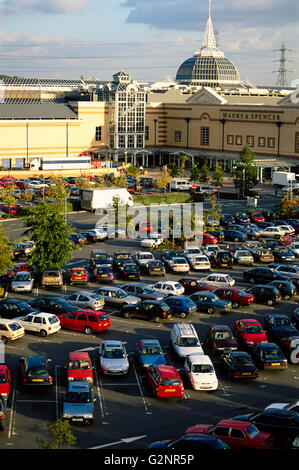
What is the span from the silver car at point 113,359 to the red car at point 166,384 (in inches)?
53.6

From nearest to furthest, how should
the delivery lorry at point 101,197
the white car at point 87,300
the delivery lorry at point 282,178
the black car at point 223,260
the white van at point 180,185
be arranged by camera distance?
the white car at point 87,300 → the black car at point 223,260 → the delivery lorry at point 101,197 → the delivery lorry at point 282,178 → the white van at point 180,185

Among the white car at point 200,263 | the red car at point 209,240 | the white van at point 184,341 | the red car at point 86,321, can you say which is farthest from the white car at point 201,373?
the red car at point 209,240

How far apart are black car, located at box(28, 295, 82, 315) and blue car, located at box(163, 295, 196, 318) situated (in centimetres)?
371

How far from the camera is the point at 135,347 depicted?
24.1 m

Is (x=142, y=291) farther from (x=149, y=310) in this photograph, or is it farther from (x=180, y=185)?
(x=180, y=185)

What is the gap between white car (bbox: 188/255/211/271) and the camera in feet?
114

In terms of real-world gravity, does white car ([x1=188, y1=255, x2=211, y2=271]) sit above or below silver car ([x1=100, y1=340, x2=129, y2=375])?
above

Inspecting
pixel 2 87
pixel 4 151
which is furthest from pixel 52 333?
pixel 2 87

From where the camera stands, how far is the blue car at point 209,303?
28.1 meters

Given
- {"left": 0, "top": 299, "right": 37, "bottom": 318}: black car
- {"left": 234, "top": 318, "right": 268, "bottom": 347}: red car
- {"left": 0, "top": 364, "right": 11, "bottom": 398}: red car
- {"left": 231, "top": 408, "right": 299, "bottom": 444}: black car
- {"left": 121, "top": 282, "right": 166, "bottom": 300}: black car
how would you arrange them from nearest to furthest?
{"left": 231, "top": 408, "right": 299, "bottom": 444}: black car, {"left": 0, "top": 364, "right": 11, "bottom": 398}: red car, {"left": 234, "top": 318, "right": 268, "bottom": 347}: red car, {"left": 0, "top": 299, "right": 37, "bottom": 318}: black car, {"left": 121, "top": 282, "right": 166, "bottom": 300}: black car

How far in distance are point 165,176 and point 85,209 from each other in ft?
35.3

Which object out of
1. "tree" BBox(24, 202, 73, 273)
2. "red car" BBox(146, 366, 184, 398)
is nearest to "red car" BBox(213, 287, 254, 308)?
"tree" BBox(24, 202, 73, 273)

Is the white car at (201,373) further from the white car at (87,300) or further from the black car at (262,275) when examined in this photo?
the black car at (262,275)

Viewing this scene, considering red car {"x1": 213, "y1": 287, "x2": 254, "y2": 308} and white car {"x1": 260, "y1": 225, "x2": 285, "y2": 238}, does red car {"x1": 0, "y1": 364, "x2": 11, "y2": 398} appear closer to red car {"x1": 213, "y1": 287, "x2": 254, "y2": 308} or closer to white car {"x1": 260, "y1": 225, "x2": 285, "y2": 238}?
red car {"x1": 213, "y1": 287, "x2": 254, "y2": 308}
